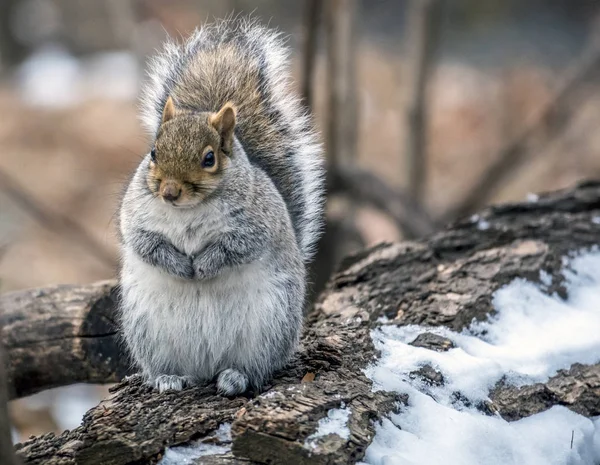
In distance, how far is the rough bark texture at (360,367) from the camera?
2.28 m

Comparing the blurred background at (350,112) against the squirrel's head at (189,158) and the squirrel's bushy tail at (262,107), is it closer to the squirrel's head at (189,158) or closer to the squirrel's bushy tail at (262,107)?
the squirrel's bushy tail at (262,107)

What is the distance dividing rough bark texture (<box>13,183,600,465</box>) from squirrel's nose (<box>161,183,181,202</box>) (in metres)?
0.55

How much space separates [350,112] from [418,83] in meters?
0.52

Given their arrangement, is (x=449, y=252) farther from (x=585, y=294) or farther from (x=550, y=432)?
(x=550, y=432)

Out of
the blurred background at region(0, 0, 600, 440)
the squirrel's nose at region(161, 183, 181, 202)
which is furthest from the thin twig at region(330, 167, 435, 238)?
the squirrel's nose at region(161, 183, 181, 202)

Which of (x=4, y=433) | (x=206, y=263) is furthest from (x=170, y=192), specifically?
(x=4, y=433)

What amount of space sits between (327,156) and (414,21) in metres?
1.20

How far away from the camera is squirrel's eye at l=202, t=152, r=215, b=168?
8.39 feet

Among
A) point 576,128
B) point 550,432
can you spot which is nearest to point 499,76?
point 576,128

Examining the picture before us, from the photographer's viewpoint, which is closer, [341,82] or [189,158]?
[189,158]

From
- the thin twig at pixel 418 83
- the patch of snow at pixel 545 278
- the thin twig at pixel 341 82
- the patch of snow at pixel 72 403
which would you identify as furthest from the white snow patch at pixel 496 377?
the patch of snow at pixel 72 403

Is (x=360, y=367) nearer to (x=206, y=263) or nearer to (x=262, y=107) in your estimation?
(x=206, y=263)

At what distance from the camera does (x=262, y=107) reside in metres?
3.18

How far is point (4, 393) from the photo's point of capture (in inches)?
68.7
